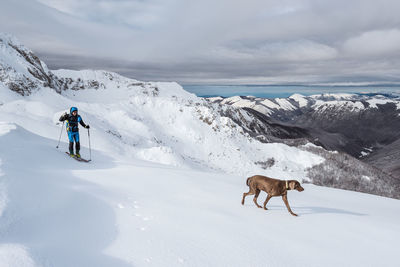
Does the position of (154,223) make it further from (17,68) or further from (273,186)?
(17,68)

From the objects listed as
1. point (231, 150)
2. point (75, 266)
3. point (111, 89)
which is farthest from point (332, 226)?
point (111, 89)

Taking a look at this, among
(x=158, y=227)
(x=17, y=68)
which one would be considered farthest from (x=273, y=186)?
(x=17, y=68)

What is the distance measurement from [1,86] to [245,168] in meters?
46.1

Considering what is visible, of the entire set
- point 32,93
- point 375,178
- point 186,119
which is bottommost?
point 375,178

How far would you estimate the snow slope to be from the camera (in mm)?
3604

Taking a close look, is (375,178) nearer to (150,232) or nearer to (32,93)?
(150,232)

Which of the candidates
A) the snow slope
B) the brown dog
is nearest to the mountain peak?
the snow slope

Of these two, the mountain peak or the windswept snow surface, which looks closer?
the windswept snow surface

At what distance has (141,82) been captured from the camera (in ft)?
363

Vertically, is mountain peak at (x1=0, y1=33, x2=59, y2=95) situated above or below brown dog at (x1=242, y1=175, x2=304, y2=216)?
above

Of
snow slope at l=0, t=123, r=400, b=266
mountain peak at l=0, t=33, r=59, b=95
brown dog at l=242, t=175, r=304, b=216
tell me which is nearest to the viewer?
snow slope at l=0, t=123, r=400, b=266

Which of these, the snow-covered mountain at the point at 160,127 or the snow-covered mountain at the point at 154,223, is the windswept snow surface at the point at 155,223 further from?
the snow-covered mountain at the point at 160,127

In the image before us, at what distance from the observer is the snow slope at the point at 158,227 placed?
142 inches

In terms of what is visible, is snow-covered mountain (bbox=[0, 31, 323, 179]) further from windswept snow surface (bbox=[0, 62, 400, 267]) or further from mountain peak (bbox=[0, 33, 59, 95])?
windswept snow surface (bbox=[0, 62, 400, 267])
